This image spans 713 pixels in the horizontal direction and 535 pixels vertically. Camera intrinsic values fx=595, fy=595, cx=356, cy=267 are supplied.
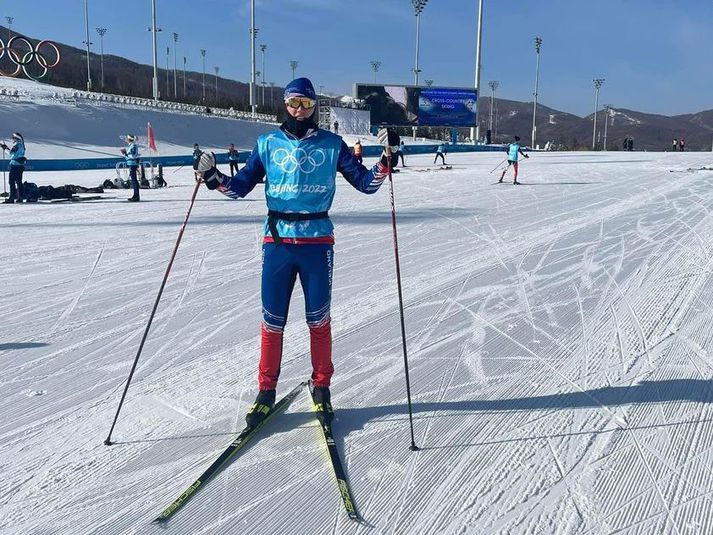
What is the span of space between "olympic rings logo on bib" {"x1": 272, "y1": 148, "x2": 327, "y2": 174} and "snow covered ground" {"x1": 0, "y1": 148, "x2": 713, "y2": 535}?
4.19ft

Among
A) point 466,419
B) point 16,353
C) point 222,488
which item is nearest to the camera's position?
point 222,488

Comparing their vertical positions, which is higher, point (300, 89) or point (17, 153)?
point (300, 89)

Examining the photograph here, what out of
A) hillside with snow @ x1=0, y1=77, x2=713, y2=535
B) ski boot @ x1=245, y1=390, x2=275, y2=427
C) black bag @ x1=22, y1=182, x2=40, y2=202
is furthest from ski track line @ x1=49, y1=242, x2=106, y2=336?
black bag @ x1=22, y1=182, x2=40, y2=202

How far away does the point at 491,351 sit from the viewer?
4047mm

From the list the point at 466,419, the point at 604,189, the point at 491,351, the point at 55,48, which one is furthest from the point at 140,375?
the point at 55,48

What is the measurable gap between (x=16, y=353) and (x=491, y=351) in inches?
125

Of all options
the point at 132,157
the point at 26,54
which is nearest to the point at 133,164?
the point at 132,157

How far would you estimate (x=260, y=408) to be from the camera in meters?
3.02

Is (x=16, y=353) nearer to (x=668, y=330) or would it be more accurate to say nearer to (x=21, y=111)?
(x=668, y=330)

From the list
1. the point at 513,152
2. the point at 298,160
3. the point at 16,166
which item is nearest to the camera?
the point at 298,160

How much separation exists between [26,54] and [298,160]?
74.8 feet

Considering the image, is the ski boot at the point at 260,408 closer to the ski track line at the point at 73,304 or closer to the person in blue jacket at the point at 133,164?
the ski track line at the point at 73,304

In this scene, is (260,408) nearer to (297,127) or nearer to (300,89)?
(297,127)

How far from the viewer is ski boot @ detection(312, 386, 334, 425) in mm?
2994
